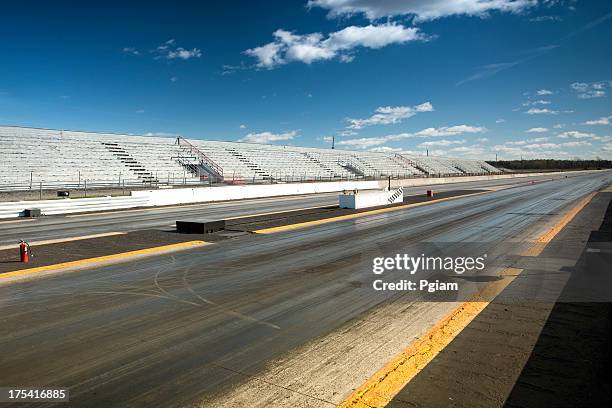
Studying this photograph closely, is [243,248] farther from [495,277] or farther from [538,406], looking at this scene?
[538,406]

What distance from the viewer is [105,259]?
9.72 m

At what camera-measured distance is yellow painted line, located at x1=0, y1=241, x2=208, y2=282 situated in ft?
27.4

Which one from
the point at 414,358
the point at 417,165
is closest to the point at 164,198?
the point at 414,358

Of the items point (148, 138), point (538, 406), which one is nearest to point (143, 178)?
point (148, 138)

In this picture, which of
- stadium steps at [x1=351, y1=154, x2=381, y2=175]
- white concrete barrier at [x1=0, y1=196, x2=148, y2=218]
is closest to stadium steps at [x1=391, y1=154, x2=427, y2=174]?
stadium steps at [x1=351, y1=154, x2=381, y2=175]

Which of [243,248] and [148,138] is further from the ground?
[148,138]

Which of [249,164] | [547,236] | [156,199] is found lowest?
[547,236]

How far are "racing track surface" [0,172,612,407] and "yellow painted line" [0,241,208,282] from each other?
0.66 metres

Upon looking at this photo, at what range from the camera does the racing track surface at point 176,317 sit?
4.04m

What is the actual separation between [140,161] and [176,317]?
3875 centimetres

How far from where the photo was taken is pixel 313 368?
13.8ft

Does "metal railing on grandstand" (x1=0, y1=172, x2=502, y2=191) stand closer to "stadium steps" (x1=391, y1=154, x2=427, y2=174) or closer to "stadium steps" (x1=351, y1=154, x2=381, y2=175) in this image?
"stadium steps" (x1=351, y1=154, x2=381, y2=175)

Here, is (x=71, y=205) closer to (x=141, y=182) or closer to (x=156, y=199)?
(x=156, y=199)

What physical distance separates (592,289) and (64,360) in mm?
7668
